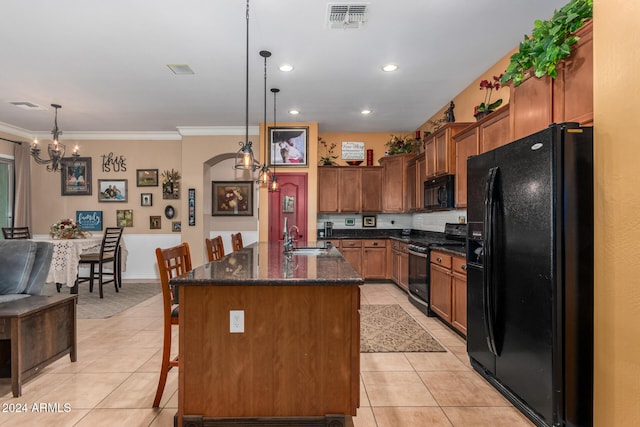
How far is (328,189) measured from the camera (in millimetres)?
6547

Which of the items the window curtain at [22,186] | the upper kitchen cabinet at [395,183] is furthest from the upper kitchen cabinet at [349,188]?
the window curtain at [22,186]

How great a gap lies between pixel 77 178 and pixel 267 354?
6.94 meters

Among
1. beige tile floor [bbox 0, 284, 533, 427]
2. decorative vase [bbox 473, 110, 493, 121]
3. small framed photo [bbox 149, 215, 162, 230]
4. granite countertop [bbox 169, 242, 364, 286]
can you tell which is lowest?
beige tile floor [bbox 0, 284, 533, 427]

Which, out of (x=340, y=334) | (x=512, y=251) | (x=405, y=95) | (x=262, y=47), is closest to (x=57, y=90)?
(x=262, y=47)

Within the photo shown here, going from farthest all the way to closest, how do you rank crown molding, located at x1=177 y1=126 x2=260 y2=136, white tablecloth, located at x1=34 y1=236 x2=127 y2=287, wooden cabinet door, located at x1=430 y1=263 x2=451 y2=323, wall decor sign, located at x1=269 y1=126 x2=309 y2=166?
crown molding, located at x1=177 y1=126 x2=260 y2=136 → wall decor sign, located at x1=269 y1=126 x2=309 y2=166 → white tablecloth, located at x1=34 y1=236 x2=127 y2=287 → wooden cabinet door, located at x1=430 y1=263 x2=451 y2=323

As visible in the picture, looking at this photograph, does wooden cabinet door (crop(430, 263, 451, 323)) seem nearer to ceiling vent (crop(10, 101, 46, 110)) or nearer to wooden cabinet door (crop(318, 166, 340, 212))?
wooden cabinet door (crop(318, 166, 340, 212))

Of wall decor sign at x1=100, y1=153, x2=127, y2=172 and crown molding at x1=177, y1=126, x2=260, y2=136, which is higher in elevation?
crown molding at x1=177, y1=126, x2=260, y2=136

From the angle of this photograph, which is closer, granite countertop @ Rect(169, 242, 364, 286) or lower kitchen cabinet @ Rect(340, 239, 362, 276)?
granite countertop @ Rect(169, 242, 364, 286)

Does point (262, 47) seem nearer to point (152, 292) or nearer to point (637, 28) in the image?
point (637, 28)

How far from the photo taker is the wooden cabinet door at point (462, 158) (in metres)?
3.73

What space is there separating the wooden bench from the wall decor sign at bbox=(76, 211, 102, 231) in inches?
179

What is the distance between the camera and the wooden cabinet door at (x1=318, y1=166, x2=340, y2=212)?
6535 millimetres

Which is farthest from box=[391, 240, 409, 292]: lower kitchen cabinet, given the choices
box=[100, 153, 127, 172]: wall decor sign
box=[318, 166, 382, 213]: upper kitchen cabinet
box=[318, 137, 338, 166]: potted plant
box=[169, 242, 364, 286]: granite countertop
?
box=[100, 153, 127, 172]: wall decor sign

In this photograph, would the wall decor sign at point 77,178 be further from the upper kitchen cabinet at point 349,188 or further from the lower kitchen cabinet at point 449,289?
the lower kitchen cabinet at point 449,289
